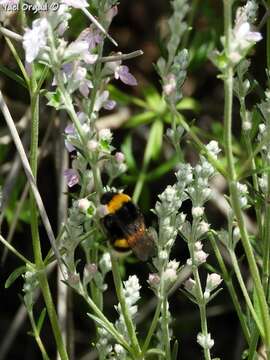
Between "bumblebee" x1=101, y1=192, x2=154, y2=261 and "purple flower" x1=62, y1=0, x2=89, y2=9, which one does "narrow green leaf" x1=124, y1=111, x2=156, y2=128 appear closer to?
"bumblebee" x1=101, y1=192, x2=154, y2=261

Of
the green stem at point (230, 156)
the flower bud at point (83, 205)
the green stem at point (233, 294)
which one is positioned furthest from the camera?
the green stem at point (233, 294)

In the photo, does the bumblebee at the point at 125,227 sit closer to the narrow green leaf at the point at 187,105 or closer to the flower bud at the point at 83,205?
the flower bud at the point at 83,205

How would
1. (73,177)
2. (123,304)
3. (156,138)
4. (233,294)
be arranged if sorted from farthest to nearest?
(156,138)
(233,294)
(73,177)
(123,304)

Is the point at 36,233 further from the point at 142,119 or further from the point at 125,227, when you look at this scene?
the point at 142,119

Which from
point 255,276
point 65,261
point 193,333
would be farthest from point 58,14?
point 193,333

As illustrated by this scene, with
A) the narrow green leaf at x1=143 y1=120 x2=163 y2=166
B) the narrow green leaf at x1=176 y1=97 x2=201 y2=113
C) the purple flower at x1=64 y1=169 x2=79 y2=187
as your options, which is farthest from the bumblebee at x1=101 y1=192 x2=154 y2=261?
the narrow green leaf at x1=176 y1=97 x2=201 y2=113

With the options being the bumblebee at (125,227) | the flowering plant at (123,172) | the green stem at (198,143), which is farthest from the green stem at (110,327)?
the green stem at (198,143)

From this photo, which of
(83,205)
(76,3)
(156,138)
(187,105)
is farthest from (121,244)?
(187,105)

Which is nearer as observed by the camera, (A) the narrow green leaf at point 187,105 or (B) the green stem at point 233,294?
(B) the green stem at point 233,294
